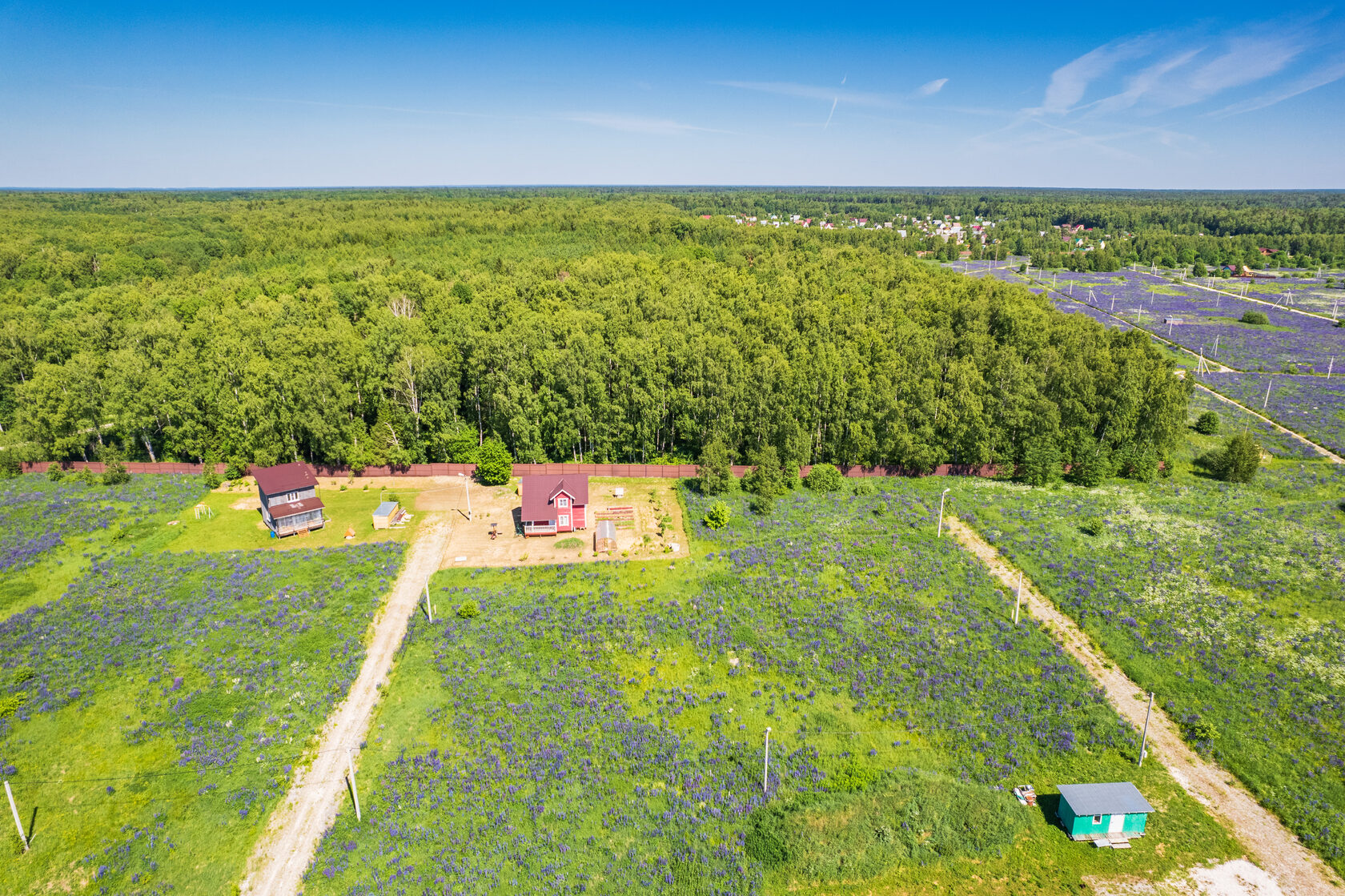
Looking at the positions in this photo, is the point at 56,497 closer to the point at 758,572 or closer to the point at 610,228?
the point at 758,572

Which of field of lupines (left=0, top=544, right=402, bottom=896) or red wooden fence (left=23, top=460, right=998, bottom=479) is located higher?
red wooden fence (left=23, top=460, right=998, bottom=479)

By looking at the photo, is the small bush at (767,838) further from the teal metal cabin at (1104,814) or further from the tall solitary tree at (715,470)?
the tall solitary tree at (715,470)

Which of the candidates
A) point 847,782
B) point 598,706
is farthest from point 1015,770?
point 598,706

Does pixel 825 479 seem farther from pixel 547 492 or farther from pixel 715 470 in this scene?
pixel 547 492

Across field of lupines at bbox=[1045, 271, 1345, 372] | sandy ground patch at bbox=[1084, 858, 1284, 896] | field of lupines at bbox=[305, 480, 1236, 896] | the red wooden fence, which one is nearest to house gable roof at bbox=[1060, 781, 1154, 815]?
field of lupines at bbox=[305, 480, 1236, 896]

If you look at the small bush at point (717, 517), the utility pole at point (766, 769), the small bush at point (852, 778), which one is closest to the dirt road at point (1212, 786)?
the small bush at point (852, 778)

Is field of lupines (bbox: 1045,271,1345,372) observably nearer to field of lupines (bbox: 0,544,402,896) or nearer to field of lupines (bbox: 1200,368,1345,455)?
field of lupines (bbox: 1200,368,1345,455)
